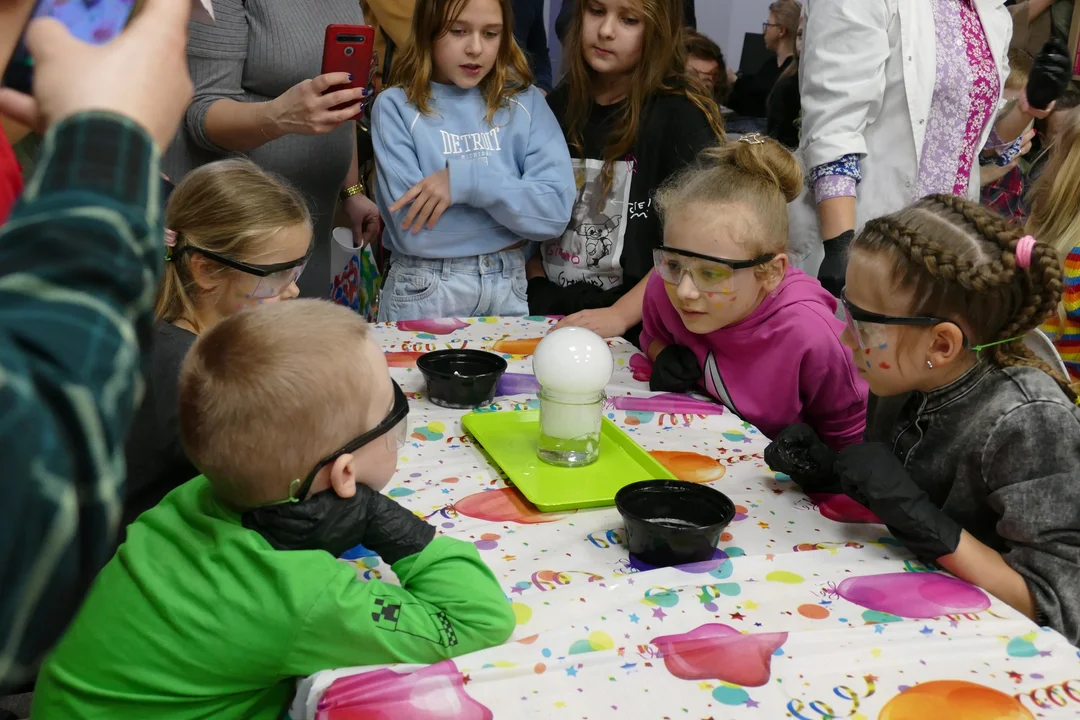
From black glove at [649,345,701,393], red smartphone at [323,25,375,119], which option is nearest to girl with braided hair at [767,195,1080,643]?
black glove at [649,345,701,393]

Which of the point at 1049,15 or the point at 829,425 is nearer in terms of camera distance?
the point at 829,425

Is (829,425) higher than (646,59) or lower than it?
lower

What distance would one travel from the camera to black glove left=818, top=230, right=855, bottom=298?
227 centimetres

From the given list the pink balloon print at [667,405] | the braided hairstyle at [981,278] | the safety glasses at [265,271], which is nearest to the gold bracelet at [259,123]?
the safety glasses at [265,271]

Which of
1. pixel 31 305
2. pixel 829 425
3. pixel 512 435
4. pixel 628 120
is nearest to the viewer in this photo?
pixel 31 305

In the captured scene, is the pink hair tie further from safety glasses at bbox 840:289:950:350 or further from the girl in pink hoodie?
the girl in pink hoodie

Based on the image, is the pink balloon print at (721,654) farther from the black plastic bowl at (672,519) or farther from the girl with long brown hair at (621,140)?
the girl with long brown hair at (621,140)

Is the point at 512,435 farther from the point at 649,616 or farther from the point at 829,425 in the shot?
the point at 829,425

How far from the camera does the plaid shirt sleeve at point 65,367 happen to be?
44cm

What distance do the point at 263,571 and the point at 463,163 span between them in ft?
4.97

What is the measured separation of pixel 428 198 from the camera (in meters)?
2.34

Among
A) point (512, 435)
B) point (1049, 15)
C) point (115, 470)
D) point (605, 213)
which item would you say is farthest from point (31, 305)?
point (1049, 15)

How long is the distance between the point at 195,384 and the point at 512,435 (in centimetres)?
67

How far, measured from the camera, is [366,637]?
3.18 feet
